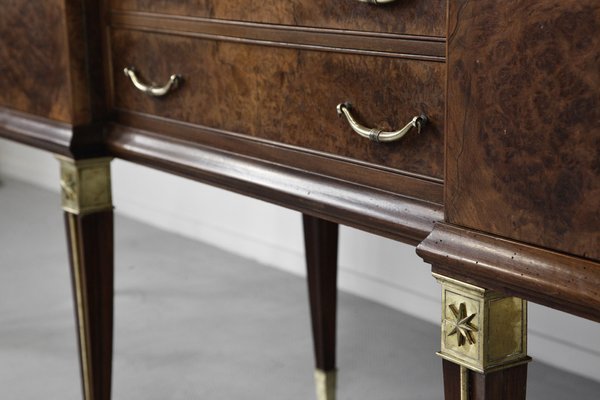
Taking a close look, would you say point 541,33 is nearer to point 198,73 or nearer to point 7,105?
point 198,73

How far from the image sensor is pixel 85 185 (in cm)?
113

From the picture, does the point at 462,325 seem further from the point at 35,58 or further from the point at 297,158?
the point at 35,58

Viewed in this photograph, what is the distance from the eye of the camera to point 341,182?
839 millimetres

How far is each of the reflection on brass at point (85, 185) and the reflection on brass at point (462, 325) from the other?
20.7 inches

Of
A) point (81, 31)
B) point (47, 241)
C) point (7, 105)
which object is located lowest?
point (47, 241)

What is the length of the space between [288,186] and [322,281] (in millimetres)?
558

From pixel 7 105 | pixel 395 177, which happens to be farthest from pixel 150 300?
pixel 395 177

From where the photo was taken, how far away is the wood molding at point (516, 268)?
63 centimetres

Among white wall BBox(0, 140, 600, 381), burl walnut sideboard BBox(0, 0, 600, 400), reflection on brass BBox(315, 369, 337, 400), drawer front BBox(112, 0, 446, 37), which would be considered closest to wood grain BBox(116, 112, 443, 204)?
burl walnut sideboard BBox(0, 0, 600, 400)

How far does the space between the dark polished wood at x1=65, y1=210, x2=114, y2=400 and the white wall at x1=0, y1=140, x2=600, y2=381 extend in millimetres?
673

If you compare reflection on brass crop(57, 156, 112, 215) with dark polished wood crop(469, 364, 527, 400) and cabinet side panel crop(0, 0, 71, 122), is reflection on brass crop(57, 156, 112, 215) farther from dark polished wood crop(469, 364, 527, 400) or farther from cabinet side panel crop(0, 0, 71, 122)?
dark polished wood crop(469, 364, 527, 400)

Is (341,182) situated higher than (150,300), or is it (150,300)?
(341,182)

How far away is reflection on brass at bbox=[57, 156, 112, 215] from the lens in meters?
1.12

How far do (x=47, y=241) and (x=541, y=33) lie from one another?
179 cm
